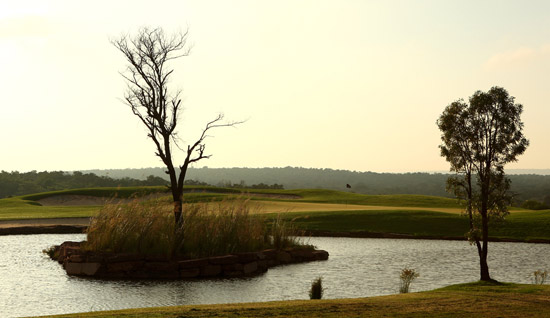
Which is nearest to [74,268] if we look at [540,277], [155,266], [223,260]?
[155,266]

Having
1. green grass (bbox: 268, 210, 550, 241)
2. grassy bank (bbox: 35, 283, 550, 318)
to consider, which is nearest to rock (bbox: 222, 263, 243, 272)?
grassy bank (bbox: 35, 283, 550, 318)

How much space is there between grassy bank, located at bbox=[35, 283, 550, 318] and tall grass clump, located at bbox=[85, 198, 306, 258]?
7019 mm

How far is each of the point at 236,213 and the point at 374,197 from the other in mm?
31642

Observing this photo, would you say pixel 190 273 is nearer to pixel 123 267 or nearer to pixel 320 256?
pixel 123 267

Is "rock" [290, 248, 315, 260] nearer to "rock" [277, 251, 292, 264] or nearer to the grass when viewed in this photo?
"rock" [277, 251, 292, 264]

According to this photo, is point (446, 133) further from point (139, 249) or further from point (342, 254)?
point (139, 249)

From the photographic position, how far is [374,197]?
49.6 meters

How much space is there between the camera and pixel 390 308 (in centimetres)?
1084

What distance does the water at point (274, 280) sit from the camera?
A: 13.6 meters

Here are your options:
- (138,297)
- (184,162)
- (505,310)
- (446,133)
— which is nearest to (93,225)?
(184,162)

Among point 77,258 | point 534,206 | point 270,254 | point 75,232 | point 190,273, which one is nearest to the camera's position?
point 190,273

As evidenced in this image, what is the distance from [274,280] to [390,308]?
239 inches

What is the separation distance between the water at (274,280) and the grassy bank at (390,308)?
231 centimetres

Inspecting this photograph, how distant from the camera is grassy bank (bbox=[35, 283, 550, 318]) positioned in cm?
1019
